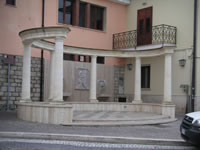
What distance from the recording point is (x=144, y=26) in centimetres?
2014

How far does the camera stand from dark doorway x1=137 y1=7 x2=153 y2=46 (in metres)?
19.6

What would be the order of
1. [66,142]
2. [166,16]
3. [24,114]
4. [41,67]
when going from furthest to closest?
[166,16] → [41,67] → [24,114] → [66,142]

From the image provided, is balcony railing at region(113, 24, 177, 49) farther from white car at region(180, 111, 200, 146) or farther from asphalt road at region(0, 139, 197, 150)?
asphalt road at region(0, 139, 197, 150)

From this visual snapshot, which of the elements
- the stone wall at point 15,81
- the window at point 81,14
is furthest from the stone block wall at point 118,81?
the stone wall at point 15,81

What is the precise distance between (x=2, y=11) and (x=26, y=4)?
1502mm

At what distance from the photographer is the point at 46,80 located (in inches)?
684

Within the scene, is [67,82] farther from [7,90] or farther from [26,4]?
[26,4]

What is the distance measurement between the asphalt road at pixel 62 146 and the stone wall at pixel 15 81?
756 centimetres

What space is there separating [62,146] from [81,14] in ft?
42.6

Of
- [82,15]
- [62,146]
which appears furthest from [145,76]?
Result: [62,146]

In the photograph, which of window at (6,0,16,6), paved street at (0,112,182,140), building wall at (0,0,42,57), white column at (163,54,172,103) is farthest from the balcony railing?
paved street at (0,112,182,140)

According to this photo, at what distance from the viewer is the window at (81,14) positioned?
1895cm

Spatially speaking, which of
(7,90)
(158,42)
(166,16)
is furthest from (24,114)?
(166,16)

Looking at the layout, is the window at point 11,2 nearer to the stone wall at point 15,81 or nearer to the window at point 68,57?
the stone wall at point 15,81
